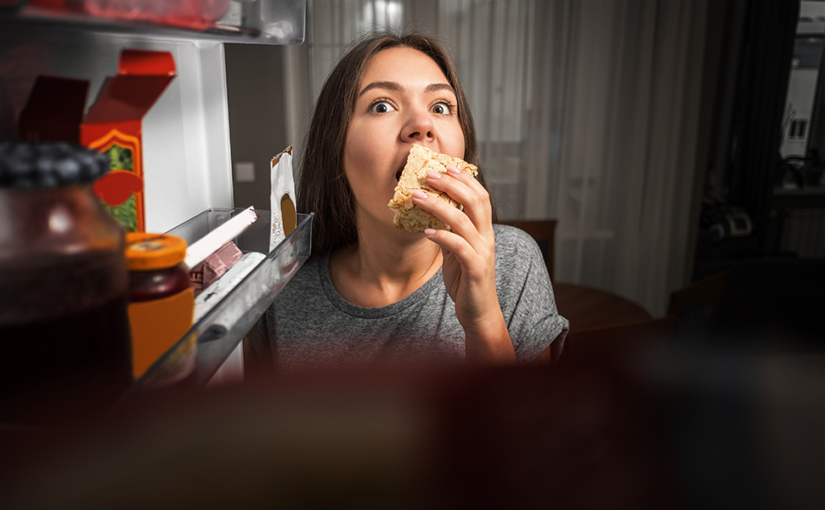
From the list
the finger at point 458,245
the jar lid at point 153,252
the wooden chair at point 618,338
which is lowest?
the wooden chair at point 618,338

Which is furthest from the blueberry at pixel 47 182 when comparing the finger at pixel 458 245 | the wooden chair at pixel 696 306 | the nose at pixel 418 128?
the wooden chair at pixel 696 306

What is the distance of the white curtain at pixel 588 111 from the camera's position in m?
3.63

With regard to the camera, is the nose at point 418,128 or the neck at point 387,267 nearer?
the nose at point 418,128

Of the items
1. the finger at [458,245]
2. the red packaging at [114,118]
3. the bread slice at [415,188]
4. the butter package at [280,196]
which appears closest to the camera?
the red packaging at [114,118]

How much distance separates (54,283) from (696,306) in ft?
7.85

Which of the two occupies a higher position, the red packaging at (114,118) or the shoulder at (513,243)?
the red packaging at (114,118)

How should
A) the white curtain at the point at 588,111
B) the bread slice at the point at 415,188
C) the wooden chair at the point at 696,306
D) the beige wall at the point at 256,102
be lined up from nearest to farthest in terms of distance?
the bread slice at the point at 415,188, the wooden chair at the point at 696,306, the beige wall at the point at 256,102, the white curtain at the point at 588,111

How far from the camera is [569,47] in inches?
148

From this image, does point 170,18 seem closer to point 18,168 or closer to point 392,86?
point 18,168

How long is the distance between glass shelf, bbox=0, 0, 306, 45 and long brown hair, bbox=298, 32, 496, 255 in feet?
1.88

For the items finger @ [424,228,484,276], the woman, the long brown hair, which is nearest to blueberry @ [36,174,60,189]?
finger @ [424,228,484,276]

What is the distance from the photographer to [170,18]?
41 cm

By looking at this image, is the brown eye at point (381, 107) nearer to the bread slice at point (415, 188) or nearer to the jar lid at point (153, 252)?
the bread slice at point (415, 188)

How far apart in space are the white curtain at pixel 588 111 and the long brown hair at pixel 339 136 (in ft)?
7.45
